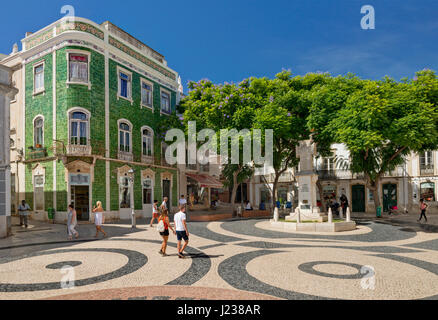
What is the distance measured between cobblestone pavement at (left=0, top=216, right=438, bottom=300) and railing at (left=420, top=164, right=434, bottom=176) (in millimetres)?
20513

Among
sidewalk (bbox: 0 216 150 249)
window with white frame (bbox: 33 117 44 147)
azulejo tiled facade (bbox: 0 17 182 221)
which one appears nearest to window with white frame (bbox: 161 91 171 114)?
azulejo tiled facade (bbox: 0 17 182 221)

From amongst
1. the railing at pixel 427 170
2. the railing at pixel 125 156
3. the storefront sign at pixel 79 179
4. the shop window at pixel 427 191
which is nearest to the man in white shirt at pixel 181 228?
the storefront sign at pixel 79 179

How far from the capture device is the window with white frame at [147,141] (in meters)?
23.8

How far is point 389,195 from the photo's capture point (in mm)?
31328

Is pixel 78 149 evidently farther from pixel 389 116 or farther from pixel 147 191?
pixel 389 116

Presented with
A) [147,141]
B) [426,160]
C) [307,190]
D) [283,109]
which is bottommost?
[307,190]

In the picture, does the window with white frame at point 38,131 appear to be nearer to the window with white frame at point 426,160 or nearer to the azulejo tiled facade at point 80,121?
the azulejo tiled facade at point 80,121

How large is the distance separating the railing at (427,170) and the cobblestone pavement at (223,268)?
20513mm

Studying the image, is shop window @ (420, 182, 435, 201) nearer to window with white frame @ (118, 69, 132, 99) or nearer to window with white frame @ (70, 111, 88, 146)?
window with white frame @ (118, 69, 132, 99)

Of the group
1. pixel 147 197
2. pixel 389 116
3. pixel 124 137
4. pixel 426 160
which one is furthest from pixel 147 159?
pixel 426 160

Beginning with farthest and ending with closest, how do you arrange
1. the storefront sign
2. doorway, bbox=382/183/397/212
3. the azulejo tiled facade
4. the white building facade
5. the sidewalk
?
doorway, bbox=382/183/397/212 → the azulejo tiled facade → the storefront sign → the white building facade → the sidewalk

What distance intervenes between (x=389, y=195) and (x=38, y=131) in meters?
33.8

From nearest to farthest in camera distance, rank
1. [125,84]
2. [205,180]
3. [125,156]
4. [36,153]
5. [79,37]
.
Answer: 1. [79,37]
2. [36,153]
3. [125,156]
4. [125,84]
5. [205,180]

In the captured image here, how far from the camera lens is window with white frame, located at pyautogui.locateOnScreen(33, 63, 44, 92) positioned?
1994cm
